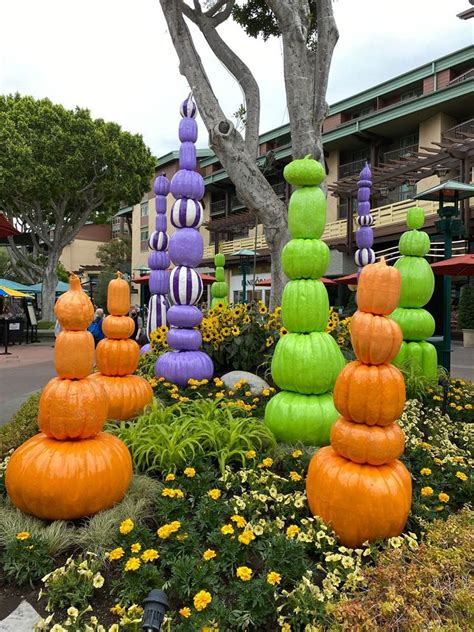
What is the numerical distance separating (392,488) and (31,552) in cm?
199

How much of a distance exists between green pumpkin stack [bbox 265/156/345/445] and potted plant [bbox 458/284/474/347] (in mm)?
13025

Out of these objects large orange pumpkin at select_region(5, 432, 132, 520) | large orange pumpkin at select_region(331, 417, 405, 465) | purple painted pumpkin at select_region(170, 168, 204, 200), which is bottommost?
large orange pumpkin at select_region(5, 432, 132, 520)

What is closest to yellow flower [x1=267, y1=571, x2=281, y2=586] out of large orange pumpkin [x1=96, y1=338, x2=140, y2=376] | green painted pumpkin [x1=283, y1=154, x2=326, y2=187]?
large orange pumpkin [x1=96, y1=338, x2=140, y2=376]

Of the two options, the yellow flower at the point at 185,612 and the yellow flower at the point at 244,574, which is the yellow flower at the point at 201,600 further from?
the yellow flower at the point at 244,574

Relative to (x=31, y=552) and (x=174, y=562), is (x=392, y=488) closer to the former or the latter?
(x=174, y=562)

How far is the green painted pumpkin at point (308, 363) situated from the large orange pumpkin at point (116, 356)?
4.87 feet

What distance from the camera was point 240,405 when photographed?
4594 millimetres

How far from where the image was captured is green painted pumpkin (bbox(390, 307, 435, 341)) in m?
6.12

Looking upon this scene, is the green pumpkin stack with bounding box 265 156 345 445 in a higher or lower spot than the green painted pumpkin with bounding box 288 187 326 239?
lower

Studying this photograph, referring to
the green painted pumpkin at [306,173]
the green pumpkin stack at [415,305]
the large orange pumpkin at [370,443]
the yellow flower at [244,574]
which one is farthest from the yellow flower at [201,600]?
the green pumpkin stack at [415,305]

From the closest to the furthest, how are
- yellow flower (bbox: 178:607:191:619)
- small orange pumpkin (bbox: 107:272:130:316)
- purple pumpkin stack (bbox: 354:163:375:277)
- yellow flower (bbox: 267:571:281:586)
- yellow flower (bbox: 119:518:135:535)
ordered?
yellow flower (bbox: 178:607:191:619) → yellow flower (bbox: 267:571:281:586) → yellow flower (bbox: 119:518:135:535) → small orange pumpkin (bbox: 107:272:130:316) → purple pumpkin stack (bbox: 354:163:375:277)

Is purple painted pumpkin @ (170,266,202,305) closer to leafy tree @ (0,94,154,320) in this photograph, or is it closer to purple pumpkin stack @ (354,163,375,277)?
purple pumpkin stack @ (354,163,375,277)

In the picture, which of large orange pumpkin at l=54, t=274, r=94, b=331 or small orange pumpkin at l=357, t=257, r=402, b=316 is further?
large orange pumpkin at l=54, t=274, r=94, b=331

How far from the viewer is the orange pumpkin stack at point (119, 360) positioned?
14.8ft
